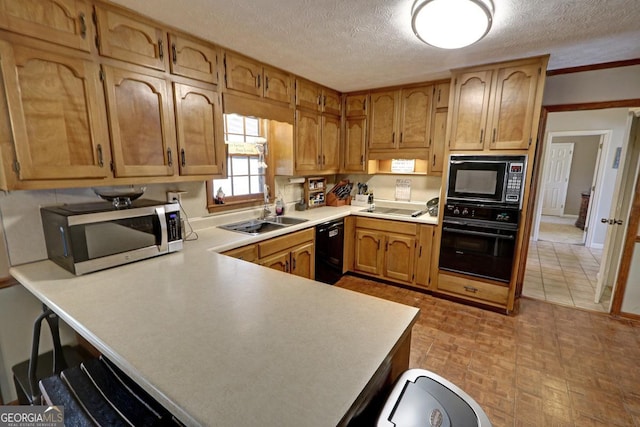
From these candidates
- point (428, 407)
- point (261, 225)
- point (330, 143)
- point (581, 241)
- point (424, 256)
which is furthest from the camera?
point (581, 241)

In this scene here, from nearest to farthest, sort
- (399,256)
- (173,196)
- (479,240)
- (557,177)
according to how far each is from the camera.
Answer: (173,196) → (479,240) → (399,256) → (557,177)

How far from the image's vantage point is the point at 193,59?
6.66 ft

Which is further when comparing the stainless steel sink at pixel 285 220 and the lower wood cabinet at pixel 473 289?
the stainless steel sink at pixel 285 220

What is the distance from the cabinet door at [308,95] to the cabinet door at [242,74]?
0.55 m

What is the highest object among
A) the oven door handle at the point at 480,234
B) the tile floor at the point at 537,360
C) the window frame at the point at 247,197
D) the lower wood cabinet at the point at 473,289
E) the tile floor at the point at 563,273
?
the window frame at the point at 247,197

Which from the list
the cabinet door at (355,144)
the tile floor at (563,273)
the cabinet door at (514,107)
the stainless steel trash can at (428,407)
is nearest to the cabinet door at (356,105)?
the cabinet door at (355,144)

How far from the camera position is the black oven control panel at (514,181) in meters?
2.60

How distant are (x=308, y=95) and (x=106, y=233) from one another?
7.60 ft

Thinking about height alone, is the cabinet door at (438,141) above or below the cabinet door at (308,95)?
below

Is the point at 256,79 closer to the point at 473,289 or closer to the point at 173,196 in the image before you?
the point at 173,196

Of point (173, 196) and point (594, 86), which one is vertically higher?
point (594, 86)

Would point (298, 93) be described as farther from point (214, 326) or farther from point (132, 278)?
point (214, 326)

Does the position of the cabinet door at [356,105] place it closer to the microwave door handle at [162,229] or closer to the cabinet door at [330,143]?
the cabinet door at [330,143]

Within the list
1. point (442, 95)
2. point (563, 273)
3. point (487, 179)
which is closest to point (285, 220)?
point (487, 179)
